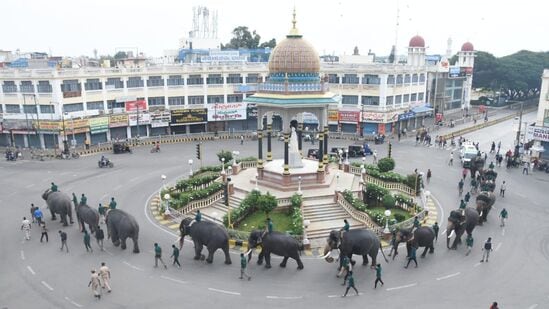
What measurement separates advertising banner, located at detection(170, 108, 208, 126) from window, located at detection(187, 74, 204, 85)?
11.7 ft

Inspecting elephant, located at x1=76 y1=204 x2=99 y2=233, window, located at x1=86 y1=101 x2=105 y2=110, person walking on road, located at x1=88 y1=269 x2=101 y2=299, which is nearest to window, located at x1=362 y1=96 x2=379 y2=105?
window, located at x1=86 y1=101 x2=105 y2=110

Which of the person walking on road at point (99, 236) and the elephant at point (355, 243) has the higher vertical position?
the elephant at point (355, 243)

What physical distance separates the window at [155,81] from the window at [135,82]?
1.00 m

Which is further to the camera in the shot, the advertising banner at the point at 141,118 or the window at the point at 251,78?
the window at the point at 251,78

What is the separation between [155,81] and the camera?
5734cm

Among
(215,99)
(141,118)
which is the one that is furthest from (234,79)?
(141,118)

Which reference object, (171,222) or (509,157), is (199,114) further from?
(509,157)

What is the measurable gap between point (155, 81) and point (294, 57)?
3012cm

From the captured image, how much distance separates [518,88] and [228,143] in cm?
6573

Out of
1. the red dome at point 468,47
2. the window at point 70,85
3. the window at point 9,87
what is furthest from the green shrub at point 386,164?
the red dome at point 468,47

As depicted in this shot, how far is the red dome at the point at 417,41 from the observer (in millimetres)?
75188

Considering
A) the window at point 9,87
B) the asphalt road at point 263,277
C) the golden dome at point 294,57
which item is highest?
the golden dome at point 294,57

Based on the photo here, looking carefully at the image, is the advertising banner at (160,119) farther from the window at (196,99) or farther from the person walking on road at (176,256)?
the person walking on road at (176,256)

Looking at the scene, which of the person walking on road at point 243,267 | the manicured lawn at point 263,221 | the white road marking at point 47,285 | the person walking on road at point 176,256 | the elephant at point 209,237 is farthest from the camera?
the manicured lawn at point 263,221
